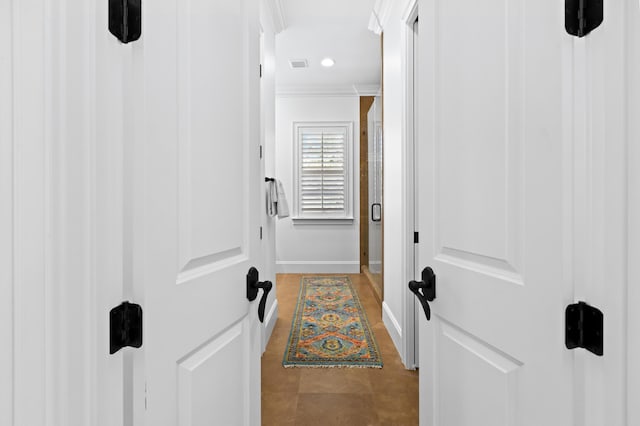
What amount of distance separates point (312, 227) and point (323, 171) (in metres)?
0.87

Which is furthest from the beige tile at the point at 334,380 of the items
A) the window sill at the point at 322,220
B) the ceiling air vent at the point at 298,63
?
the ceiling air vent at the point at 298,63

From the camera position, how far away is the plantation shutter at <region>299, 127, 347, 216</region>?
5.53 m

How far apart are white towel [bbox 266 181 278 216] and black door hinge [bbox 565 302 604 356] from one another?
2.46 meters

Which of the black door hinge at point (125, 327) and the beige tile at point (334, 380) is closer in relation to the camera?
the black door hinge at point (125, 327)

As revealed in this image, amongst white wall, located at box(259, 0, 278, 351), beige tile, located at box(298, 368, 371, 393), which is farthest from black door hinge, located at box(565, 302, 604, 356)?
white wall, located at box(259, 0, 278, 351)

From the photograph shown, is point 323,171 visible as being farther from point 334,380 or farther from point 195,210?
point 195,210

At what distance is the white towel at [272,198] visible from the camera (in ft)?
9.78

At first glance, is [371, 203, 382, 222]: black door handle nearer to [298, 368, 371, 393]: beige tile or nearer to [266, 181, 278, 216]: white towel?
[266, 181, 278, 216]: white towel

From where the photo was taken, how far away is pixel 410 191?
2.45 meters

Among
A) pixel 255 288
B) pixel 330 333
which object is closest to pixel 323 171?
pixel 330 333

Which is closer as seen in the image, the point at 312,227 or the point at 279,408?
the point at 279,408

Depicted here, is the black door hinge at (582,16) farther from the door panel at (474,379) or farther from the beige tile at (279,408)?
the beige tile at (279,408)

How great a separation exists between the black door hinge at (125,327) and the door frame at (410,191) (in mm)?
2014

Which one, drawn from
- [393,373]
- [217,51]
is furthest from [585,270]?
[393,373]
